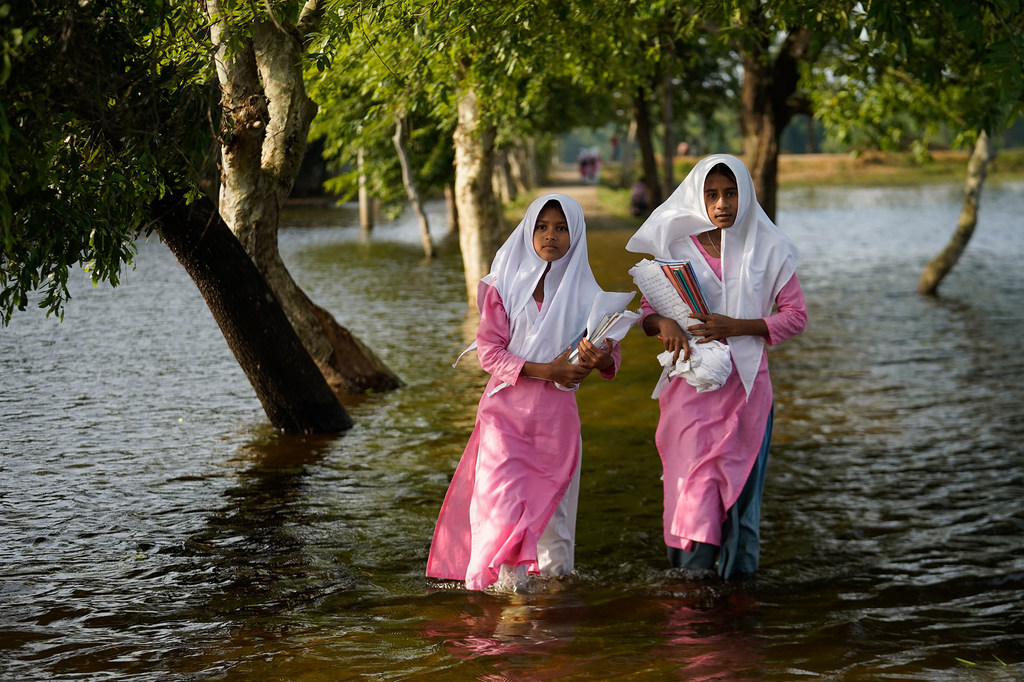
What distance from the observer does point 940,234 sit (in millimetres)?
28484

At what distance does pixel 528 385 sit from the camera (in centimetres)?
517

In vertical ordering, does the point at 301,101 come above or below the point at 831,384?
above

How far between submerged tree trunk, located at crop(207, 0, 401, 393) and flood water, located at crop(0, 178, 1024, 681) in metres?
1.51

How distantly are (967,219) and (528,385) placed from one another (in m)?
13.3

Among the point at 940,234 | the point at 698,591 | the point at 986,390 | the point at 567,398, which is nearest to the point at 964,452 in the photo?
the point at 986,390

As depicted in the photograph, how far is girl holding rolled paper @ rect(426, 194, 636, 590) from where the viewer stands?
5066 millimetres

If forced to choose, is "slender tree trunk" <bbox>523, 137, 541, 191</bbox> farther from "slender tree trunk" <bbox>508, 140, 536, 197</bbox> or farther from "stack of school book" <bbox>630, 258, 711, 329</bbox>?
"stack of school book" <bbox>630, 258, 711, 329</bbox>

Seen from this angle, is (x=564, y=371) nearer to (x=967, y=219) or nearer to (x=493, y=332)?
(x=493, y=332)

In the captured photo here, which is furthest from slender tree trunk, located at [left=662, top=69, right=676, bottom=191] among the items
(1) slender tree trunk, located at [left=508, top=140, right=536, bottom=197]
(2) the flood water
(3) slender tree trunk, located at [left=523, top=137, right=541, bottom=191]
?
(3) slender tree trunk, located at [left=523, top=137, right=541, bottom=191]

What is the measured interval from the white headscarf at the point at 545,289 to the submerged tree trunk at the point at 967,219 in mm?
12543

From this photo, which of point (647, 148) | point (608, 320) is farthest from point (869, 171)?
point (608, 320)

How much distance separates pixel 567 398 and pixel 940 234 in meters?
25.7

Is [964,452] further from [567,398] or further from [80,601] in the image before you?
[80,601]

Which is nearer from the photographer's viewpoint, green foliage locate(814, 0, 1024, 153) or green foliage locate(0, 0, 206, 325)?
green foliage locate(0, 0, 206, 325)
